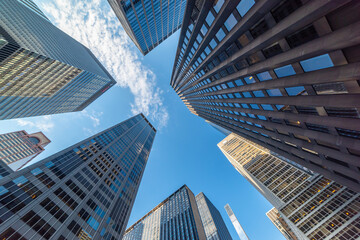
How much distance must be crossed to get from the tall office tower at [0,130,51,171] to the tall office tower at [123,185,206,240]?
109 meters

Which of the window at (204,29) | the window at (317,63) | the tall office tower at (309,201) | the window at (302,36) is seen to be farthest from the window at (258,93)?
the tall office tower at (309,201)

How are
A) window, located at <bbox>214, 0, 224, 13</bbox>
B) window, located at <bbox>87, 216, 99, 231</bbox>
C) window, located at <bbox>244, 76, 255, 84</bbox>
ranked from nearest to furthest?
window, located at <bbox>214, 0, 224, 13</bbox> → window, located at <bbox>244, 76, 255, 84</bbox> → window, located at <bbox>87, 216, 99, 231</bbox>

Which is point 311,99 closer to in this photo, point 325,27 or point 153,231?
point 325,27

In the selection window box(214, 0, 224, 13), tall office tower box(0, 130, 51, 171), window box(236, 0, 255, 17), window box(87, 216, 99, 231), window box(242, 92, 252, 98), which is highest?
tall office tower box(0, 130, 51, 171)

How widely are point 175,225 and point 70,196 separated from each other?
83982mm

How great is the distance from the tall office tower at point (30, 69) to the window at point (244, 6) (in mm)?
71171

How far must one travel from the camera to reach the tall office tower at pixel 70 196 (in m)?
24.3

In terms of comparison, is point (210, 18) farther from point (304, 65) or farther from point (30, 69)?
point (30, 69)

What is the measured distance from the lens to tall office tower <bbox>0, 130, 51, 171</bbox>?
102 m

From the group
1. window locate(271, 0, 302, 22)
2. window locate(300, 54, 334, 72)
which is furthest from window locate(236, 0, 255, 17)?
window locate(300, 54, 334, 72)

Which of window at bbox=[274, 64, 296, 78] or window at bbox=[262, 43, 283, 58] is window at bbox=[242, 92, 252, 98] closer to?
window at bbox=[274, 64, 296, 78]

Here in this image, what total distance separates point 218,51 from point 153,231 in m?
129

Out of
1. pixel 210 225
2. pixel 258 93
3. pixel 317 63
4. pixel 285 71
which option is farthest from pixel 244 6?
pixel 210 225

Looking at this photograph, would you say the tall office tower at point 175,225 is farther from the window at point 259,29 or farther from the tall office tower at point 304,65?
the window at point 259,29
